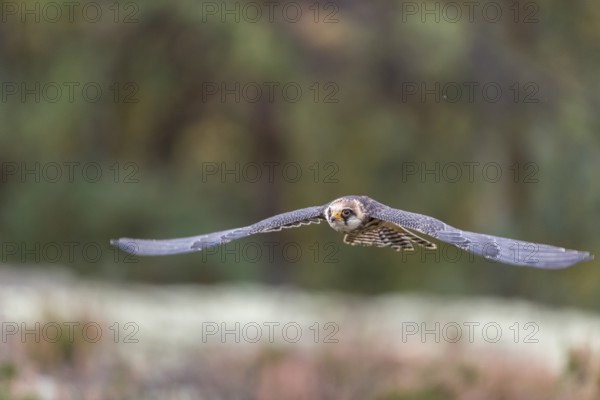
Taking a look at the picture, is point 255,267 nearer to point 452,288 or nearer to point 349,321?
point 452,288

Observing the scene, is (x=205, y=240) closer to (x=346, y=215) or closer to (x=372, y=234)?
(x=346, y=215)

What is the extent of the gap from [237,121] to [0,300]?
20.8 ft

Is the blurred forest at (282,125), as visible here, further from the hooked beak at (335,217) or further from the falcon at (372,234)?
the hooked beak at (335,217)

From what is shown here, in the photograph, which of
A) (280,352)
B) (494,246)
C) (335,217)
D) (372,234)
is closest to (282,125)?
(280,352)

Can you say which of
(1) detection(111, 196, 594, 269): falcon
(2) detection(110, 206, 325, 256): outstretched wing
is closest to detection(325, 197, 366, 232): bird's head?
(1) detection(111, 196, 594, 269): falcon

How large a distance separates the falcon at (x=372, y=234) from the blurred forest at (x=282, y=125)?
19.9ft

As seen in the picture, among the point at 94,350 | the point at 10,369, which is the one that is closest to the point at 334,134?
the point at 94,350

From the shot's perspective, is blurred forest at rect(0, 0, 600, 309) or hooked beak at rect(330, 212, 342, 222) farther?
blurred forest at rect(0, 0, 600, 309)

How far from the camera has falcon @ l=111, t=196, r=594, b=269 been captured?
16.4 feet

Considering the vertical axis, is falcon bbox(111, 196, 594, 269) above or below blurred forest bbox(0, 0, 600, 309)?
below

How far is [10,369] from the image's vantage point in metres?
6.80

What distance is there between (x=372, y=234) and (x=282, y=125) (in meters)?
9.45

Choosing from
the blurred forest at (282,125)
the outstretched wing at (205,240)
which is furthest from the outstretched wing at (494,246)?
the blurred forest at (282,125)

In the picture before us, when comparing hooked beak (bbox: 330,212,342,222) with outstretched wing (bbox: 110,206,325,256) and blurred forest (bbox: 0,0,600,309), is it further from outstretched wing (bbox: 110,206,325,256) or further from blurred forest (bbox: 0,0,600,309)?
blurred forest (bbox: 0,0,600,309)
